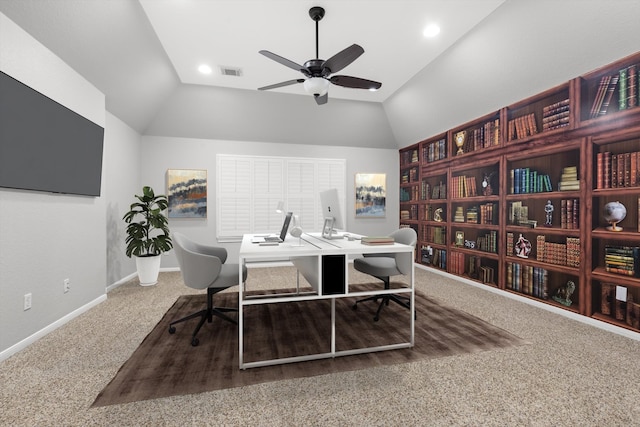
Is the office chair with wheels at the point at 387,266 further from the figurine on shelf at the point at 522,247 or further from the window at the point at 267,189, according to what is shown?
the window at the point at 267,189

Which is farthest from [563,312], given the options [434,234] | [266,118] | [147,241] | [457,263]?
[147,241]

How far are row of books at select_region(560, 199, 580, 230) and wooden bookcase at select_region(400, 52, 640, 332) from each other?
0.01m

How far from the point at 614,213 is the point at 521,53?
1957 millimetres

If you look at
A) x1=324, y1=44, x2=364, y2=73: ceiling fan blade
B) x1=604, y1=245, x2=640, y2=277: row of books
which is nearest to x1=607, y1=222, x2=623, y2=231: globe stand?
x1=604, y1=245, x2=640, y2=277: row of books

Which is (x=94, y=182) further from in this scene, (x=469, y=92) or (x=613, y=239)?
(x=613, y=239)

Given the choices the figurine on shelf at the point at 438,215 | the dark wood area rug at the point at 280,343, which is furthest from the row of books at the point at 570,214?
the figurine on shelf at the point at 438,215

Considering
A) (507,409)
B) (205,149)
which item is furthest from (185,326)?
(205,149)

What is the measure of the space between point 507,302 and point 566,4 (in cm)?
324

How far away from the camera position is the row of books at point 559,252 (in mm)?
3043

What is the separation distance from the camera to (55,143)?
267cm

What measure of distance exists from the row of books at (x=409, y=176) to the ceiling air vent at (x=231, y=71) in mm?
3928

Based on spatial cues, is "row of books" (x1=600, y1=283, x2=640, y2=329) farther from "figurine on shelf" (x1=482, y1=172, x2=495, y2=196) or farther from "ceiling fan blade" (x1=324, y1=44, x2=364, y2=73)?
"ceiling fan blade" (x1=324, y1=44, x2=364, y2=73)

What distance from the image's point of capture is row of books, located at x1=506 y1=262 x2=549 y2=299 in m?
3.41

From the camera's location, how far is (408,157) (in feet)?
20.5
